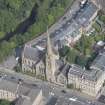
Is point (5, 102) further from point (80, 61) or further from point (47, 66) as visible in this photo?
point (80, 61)

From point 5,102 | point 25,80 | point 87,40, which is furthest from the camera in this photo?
point 87,40

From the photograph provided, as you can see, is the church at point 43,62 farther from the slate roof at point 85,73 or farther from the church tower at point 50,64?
the slate roof at point 85,73

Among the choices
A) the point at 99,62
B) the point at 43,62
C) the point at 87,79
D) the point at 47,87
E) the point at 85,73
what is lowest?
the point at 47,87

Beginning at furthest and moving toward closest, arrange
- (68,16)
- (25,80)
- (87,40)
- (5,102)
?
(68,16) → (87,40) → (25,80) → (5,102)

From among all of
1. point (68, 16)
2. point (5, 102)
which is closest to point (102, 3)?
point (68, 16)

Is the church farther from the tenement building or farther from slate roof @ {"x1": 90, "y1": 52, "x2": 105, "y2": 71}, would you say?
slate roof @ {"x1": 90, "y1": 52, "x2": 105, "y2": 71}

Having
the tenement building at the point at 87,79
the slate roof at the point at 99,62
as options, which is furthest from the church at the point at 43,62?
the slate roof at the point at 99,62

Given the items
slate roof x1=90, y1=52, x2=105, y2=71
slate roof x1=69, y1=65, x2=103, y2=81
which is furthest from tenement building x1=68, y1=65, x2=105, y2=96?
slate roof x1=90, y1=52, x2=105, y2=71

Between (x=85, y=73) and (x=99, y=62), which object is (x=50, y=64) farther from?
(x=99, y=62)

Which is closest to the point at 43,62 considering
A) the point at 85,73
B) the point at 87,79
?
the point at 85,73
